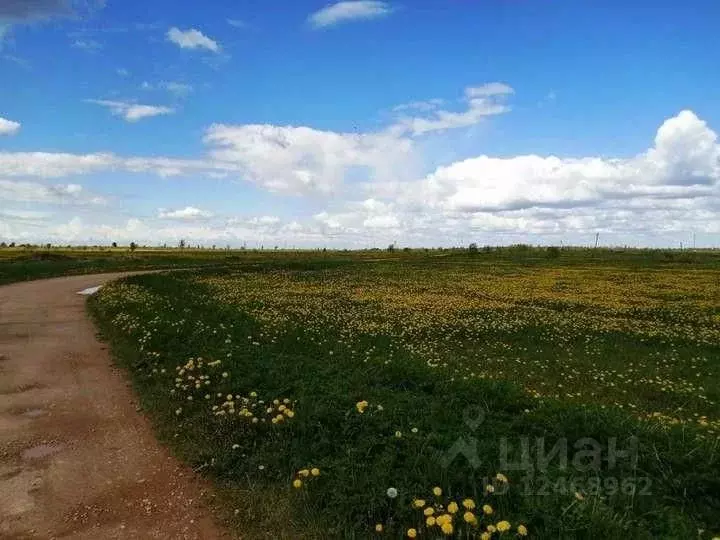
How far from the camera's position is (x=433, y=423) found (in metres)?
7.87

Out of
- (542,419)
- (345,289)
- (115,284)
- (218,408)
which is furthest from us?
(345,289)

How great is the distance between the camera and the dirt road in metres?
6.23

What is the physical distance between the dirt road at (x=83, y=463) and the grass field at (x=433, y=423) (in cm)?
49

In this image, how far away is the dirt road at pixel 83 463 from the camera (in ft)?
20.5

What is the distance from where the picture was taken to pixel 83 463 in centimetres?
785

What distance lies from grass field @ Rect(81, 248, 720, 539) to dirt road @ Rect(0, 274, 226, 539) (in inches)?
19.4

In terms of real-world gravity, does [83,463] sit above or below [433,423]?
below

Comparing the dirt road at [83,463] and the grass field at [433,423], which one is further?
the dirt road at [83,463]

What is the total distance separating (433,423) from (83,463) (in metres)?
5.37

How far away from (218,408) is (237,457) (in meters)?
1.54

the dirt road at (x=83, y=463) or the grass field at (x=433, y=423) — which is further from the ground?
the grass field at (x=433, y=423)

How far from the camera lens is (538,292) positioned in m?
34.6

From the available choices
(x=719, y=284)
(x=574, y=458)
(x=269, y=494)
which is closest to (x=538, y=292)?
(x=719, y=284)

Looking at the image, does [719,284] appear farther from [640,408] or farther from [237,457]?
[237,457]
